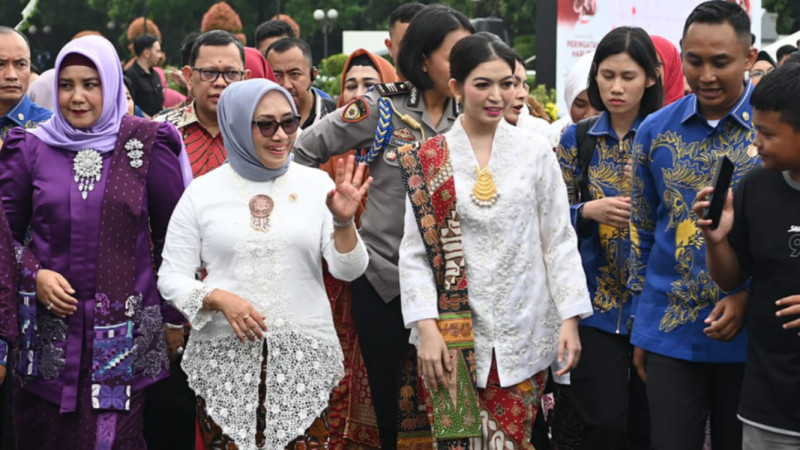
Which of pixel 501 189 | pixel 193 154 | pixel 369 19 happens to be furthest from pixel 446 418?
pixel 369 19

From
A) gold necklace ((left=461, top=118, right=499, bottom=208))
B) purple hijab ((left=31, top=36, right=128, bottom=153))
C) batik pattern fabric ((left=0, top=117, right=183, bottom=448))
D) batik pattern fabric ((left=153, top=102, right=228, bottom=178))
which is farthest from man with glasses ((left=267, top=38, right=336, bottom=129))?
gold necklace ((left=461, top=118, right=499, bottom=208))

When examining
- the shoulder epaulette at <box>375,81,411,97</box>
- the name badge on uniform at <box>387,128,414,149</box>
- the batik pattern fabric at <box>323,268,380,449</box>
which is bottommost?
the batik pattern fabric at <box>323,268,380,449</box>

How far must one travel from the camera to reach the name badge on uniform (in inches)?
225

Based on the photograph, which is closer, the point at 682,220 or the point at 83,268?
the point at 682,220

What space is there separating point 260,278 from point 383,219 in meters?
0.97

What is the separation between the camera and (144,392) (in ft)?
17.5

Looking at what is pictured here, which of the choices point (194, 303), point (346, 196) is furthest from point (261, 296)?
point (346, 196)

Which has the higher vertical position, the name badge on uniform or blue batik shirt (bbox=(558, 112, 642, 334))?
the name badge on uniform

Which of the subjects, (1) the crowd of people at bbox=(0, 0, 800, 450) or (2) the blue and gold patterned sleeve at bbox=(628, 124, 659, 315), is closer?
(1) the crowd of people at bbox=(0, 0, 800, 450)

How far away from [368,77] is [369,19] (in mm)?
51106

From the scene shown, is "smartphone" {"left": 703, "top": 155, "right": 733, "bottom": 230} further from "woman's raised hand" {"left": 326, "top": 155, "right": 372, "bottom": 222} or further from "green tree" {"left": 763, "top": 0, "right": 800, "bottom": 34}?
"green tree" {"left": 763, "top": 0, "right": 800, "bottom": 34}

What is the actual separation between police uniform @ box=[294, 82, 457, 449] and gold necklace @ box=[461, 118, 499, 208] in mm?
758

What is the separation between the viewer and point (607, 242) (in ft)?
18.9

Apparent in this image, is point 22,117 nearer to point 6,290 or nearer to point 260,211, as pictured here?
point 6,290
